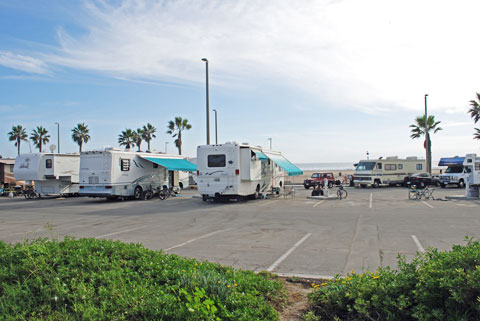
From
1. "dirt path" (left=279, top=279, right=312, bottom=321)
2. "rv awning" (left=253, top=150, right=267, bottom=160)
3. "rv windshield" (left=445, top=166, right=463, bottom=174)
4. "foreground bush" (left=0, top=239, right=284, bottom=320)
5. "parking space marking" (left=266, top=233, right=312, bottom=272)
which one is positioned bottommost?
"parking space marking" (left=266, top=233, right=312, bottom=272)

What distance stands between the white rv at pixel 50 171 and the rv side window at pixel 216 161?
12.4 meters

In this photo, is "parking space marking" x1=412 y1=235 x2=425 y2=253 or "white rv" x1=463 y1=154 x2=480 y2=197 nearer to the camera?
"parking space marking" x1=412 y1=235 x2=425 y2=253

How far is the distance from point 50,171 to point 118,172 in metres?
6.88

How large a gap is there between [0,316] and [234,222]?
9.69 metres

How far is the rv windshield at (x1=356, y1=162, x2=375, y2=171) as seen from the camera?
34.4 meters

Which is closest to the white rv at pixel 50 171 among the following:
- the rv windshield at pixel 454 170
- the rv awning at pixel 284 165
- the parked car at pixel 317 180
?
the rv awning at pixel 284 165

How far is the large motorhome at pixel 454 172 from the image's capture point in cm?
3219

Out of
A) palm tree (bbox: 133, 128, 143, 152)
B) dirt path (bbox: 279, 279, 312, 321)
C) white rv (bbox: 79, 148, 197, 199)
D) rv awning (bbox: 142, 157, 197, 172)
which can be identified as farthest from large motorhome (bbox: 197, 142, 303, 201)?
palm tree (bbox: 133, 128, 143, 152)

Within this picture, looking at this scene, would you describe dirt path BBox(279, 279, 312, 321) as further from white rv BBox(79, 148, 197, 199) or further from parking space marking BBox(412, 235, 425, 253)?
white rv BBox(79, 148, 197, 199)

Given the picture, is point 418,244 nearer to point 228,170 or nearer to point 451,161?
point 228,170

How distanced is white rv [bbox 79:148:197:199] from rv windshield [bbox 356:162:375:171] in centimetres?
1764

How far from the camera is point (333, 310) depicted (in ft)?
13.9

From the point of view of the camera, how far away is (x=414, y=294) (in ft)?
12.8

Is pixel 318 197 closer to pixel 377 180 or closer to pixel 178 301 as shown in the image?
pixel 377 180
